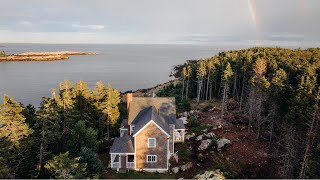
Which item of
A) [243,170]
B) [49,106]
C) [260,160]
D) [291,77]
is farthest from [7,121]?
[291,77]

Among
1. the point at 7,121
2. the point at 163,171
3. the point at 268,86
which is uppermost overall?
the point at 268,86

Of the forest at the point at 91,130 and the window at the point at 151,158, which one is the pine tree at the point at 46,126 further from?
the window at the point at 151,158

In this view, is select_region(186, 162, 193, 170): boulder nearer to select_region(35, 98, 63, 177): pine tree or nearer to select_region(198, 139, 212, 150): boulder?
select_region(198, 139, 212, 150): boulder

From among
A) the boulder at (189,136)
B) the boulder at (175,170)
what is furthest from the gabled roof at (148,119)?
the boulder at (189,136)

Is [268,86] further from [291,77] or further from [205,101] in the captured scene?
[205,101]

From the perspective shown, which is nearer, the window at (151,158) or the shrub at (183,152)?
the window at (151,158)

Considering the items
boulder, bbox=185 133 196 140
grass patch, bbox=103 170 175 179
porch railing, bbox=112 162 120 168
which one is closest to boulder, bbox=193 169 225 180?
grass patch, bbox=103 170 175 179
